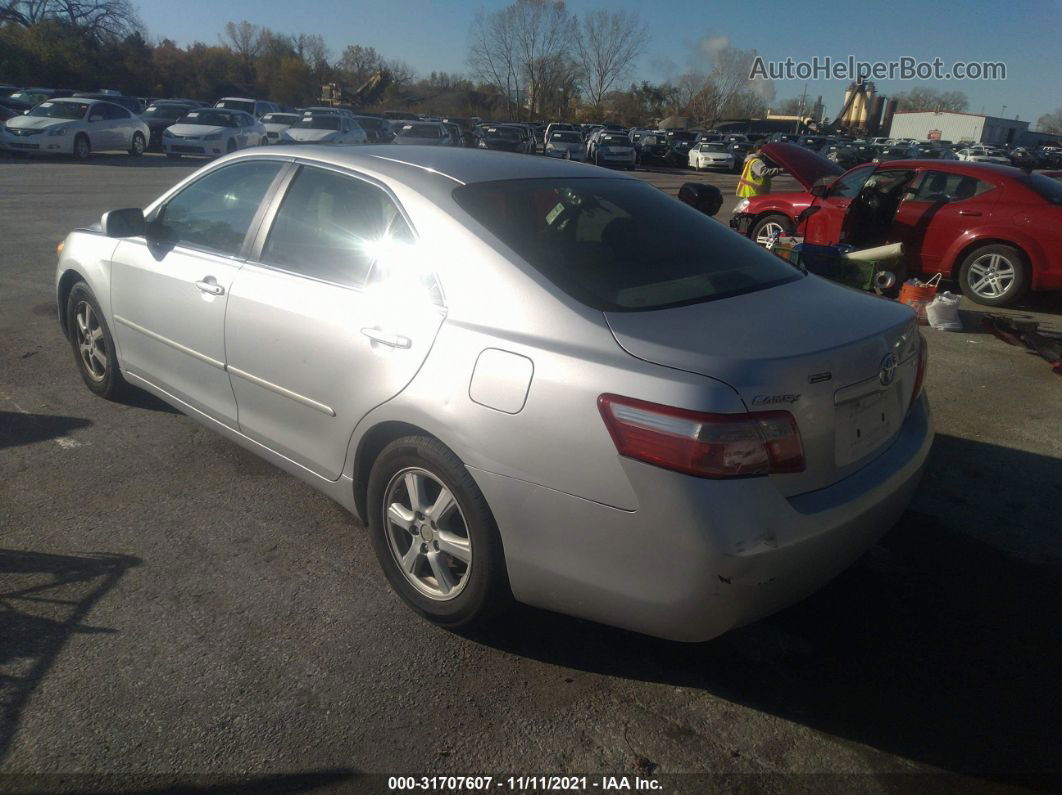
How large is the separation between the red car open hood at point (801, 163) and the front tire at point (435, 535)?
7813 mm

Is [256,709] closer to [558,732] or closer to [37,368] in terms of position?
[558,732]

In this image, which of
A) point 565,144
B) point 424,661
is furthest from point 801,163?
point 565,144

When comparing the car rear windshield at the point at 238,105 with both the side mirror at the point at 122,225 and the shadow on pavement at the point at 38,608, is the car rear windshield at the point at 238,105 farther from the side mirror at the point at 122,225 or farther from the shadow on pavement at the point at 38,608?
the shadow on pavement at the point at 38,608

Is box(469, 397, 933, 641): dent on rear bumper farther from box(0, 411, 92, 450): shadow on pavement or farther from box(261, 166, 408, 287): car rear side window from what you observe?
box(0, 411, 92, 450): shadow on pavement

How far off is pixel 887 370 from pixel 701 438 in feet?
2.91

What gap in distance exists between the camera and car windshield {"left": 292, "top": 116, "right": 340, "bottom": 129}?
25.7m

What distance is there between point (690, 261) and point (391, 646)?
182 cm

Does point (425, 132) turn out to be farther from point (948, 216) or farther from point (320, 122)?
point (948, 216)

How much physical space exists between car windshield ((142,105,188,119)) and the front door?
29720 mm

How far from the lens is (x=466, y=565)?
113 inches

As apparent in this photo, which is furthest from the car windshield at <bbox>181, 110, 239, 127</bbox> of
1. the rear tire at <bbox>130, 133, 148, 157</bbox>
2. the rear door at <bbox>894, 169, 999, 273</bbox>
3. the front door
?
the front door

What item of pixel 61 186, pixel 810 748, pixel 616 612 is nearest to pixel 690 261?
pixel 616 612

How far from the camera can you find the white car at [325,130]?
24.8 m

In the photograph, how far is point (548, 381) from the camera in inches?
96.9
